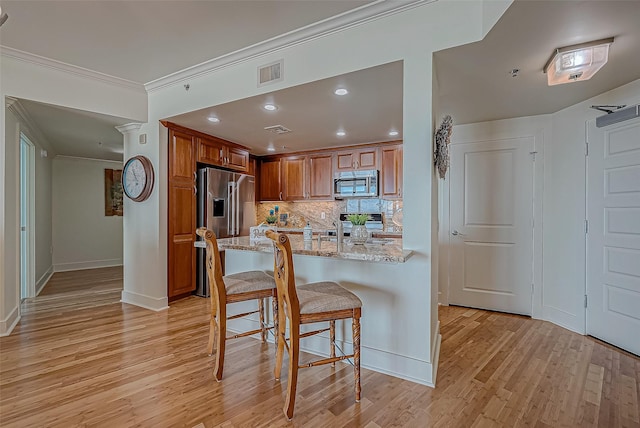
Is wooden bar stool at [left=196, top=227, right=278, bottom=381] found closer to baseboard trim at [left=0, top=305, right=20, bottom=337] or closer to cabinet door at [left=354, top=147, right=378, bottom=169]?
baseboard trim at [left=0, top=305, right=20, bottom=337]

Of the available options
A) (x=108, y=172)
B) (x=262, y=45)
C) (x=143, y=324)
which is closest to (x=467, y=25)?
(x=262, y=45)

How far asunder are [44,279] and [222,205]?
138 inches

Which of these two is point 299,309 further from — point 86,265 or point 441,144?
point 86,265

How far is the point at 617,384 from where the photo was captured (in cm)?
216

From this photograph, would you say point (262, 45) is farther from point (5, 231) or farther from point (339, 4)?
point (5, 231)

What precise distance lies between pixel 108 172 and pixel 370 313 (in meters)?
6.96

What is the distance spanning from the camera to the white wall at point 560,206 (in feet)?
10.3

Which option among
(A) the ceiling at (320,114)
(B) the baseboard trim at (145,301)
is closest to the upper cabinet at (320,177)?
(A) the ceiling at (320,114)

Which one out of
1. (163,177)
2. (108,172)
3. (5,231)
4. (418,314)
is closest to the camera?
(418,314)

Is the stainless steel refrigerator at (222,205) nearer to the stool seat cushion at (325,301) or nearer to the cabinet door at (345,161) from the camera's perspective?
the cabinet door at (345,161)

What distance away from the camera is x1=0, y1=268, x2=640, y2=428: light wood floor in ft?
5.95

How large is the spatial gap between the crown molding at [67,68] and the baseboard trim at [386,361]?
11.3ft

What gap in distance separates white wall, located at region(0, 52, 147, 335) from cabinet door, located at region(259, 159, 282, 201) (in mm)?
2672

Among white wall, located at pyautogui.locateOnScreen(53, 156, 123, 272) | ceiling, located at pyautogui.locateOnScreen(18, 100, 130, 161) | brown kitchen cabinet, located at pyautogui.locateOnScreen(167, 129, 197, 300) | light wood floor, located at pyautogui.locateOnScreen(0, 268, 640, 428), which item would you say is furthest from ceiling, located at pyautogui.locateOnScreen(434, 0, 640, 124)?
white wall, located at pyautogui.locateOnScreen(53, 156, 123, 272)
